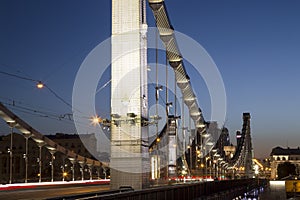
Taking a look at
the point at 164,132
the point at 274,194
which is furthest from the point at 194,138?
the point at 274,194

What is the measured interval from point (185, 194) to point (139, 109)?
653 cm

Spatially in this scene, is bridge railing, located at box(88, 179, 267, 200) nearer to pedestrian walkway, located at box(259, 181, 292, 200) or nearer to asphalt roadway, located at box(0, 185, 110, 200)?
pedestrian walkway, located at box(259, 181, 292, 200)

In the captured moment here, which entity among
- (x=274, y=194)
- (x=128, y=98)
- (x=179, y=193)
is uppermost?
Result: (x=128, y=98)

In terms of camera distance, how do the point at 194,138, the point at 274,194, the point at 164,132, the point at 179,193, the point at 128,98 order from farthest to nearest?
the point at 194,138, the point at 164,132, the point at 274,194, the point at 128,98, the point at 179,193

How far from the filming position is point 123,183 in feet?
72.8

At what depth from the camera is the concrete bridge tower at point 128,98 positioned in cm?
2225

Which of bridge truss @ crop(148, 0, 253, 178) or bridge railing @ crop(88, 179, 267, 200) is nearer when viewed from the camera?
bridge railing @ crop(88, 179, 267, 200)

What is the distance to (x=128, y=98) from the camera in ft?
74.0

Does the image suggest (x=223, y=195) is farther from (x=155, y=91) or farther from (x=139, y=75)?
(x=155, y=91)

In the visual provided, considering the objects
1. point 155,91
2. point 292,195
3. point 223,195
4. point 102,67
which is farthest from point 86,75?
point 292,195

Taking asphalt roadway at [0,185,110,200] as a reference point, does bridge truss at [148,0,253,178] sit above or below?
above

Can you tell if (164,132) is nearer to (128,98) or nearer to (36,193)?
(36,193)

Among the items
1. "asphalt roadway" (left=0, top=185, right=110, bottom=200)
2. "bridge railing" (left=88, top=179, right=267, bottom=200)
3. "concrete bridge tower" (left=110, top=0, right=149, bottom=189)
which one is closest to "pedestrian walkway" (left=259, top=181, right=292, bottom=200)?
"bridge railing" (left=88, top=179, right=267, bottom=200)

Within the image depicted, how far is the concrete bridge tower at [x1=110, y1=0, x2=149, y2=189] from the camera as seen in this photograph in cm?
2225
